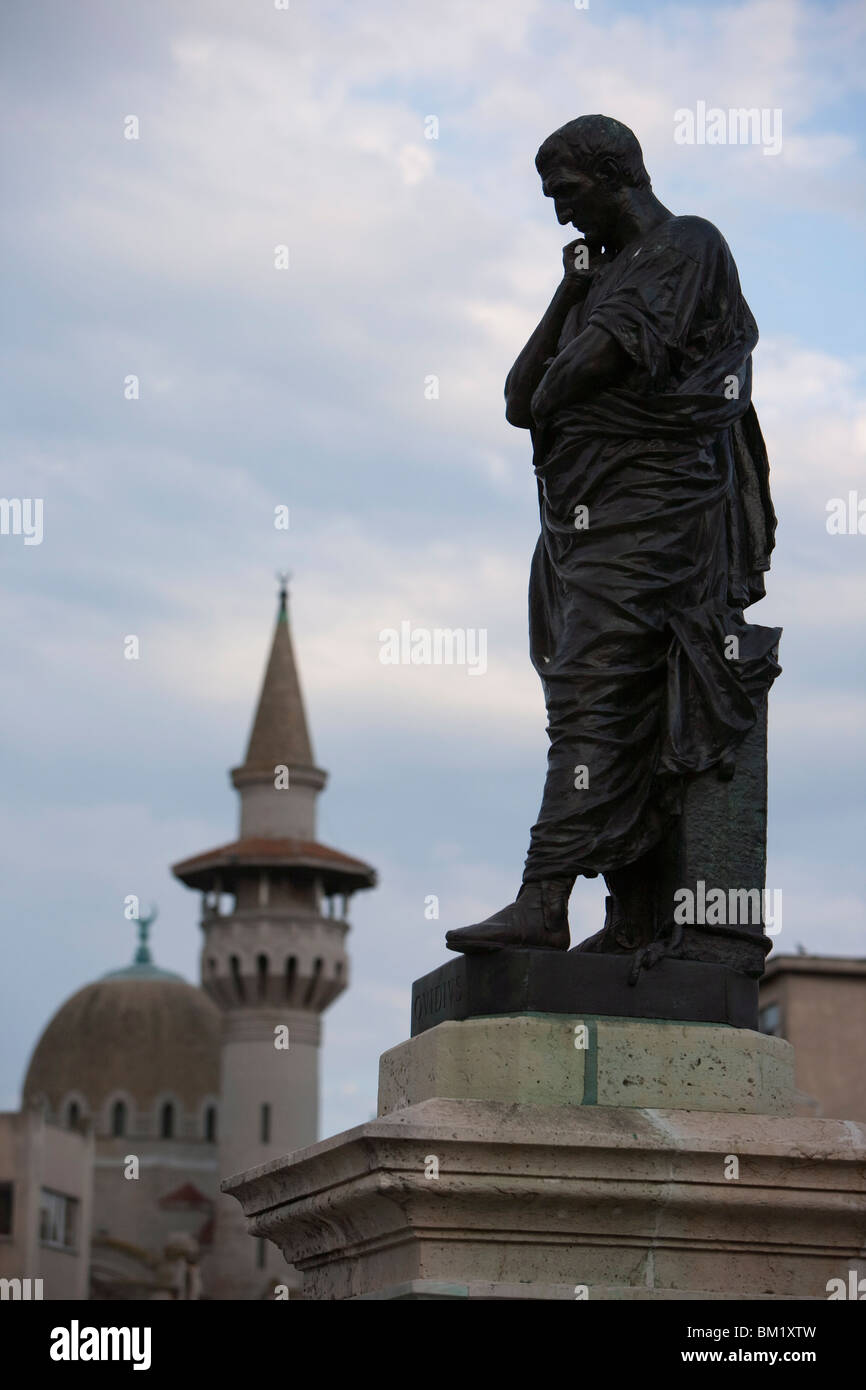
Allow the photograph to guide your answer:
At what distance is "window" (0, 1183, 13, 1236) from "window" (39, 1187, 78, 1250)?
1002mm

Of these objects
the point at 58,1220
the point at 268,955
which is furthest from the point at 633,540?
the point at 268,955

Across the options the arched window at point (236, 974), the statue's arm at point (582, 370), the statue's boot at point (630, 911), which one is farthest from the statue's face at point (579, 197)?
the arched window at point (236, 974)

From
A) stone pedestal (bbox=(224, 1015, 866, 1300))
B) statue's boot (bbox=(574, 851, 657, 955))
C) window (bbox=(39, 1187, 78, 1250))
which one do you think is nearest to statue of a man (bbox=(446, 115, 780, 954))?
statue's boot (bbox=(574, 851, 657, 955))

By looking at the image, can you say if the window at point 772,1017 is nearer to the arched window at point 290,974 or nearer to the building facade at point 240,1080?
the building facade at point 240,1080

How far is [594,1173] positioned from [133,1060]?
80753mm

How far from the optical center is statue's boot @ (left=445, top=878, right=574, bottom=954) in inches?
221

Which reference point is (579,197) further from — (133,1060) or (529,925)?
(133,1060)

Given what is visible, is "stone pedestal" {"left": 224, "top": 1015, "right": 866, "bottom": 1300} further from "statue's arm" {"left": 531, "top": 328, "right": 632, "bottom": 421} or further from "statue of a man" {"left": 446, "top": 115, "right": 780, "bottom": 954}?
"statue's arm" {"left": 531, "top": 328, "right": 632, "bottom": 421}

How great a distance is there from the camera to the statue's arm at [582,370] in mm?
5895

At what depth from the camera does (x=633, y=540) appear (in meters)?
5.87

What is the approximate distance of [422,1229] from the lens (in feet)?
17.1

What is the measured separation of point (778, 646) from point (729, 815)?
1.44ft

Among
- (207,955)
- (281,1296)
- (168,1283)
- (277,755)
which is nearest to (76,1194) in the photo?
(168,1283)
